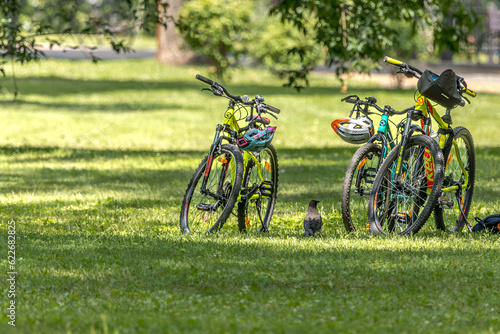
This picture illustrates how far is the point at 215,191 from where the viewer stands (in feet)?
24.9

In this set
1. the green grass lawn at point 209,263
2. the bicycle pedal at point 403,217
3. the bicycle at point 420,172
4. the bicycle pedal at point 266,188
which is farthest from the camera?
the bicycle pedal at point 266,188

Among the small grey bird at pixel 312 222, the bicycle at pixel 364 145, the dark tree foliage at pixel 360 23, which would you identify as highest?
the dark tree foliage at pixel 360 23

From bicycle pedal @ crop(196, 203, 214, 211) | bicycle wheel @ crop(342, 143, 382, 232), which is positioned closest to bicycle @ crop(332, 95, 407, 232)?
bicycle wheel @ crop(342, 143, 382, 232)

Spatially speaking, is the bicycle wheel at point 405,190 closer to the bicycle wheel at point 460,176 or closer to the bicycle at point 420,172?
the bicycle at point 420,172

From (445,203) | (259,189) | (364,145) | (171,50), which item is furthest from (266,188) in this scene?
(171,50)

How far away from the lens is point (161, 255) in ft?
21.5

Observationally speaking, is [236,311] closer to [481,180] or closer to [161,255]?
[161,255]

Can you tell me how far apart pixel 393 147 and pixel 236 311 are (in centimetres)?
308

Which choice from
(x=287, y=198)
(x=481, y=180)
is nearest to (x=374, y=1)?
(x=481, y=180)

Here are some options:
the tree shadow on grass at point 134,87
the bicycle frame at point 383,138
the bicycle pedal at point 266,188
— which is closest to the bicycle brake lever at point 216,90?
the bicycle pedal at point 266,188

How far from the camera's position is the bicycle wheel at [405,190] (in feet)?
23.8

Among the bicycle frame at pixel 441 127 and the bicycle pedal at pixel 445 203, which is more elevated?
the bicycle frame at pixel 441 127

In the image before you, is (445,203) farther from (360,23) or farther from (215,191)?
(360,23)

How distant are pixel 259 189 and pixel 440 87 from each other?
1.85 metres
